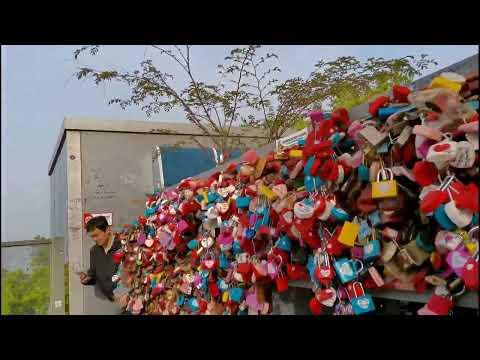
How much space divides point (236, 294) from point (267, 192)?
0.64 metres

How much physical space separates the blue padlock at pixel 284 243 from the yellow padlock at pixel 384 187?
1.93 ft

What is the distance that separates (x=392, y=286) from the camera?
53.0 inches

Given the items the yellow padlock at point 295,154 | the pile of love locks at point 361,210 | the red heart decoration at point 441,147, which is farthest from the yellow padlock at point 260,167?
the red heart decoration at point 441,147

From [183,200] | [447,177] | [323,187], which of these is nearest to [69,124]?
[183,200]

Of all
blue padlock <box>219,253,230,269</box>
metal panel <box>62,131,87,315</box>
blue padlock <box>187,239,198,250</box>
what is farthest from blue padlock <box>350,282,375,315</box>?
metal panel <box>62,131,87,315</box>

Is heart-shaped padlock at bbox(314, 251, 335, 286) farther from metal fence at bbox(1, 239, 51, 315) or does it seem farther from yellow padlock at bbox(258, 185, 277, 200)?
metal fence at bbox(1, 239, 51, 315)

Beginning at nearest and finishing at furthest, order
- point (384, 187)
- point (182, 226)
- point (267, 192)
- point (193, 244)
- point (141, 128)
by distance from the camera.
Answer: point (384, 187), point (267, 192), point (193, 244), point (182, 226), point (141, 128)

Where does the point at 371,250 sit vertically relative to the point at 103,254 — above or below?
above

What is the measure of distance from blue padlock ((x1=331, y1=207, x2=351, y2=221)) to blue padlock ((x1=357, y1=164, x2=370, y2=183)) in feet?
0.42

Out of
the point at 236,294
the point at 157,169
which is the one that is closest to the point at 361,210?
the point at 236,294

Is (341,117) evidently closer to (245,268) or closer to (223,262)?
(245,268)

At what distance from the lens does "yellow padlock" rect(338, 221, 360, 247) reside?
1417mm

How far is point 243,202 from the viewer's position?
7.13 feet

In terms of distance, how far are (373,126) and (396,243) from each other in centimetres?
36
